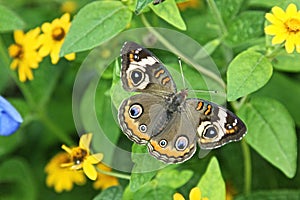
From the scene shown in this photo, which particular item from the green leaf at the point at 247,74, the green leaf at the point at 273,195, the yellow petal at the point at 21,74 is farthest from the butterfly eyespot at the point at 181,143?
the yellow petal at the point at 21,74

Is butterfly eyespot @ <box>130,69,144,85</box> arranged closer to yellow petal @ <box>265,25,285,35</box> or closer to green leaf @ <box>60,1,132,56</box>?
green leaf @ <box>60,1,132,56</box>

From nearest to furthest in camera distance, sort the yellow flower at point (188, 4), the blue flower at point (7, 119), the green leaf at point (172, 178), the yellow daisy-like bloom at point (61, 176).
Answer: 1. the blue flower at point (7, 119)
2. the green leaf at point (172, 178)
3. the yellow daisy-like bloom at point (61, 176)
4. the yellow flower at point (188, 4)

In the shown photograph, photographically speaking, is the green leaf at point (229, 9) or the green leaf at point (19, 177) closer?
the green leaf at point (229, 9)

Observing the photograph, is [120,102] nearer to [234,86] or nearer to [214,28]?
[234,86]

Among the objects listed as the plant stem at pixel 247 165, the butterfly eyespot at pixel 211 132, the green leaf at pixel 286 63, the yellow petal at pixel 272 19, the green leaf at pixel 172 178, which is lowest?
the plant stem at pixel 247 165

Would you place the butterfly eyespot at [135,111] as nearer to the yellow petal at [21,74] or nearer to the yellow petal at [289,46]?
the yellow petal at [289,46]

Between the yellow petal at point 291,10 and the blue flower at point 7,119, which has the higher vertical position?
the blue flower at point 7,119

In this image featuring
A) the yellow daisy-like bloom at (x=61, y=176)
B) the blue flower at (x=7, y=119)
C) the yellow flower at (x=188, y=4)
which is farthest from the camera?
the yellow flower at (x=188, y=4)

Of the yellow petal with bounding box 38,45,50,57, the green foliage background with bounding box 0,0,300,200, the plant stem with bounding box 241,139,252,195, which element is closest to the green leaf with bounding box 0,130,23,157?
the green foliage background with bounding box 0,0,300,200

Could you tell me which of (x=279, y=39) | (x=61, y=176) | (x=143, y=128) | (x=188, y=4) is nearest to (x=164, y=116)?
(x=143, y=128)
